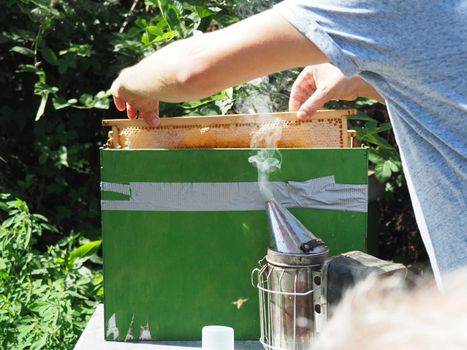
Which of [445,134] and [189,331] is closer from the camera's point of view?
[445,134]

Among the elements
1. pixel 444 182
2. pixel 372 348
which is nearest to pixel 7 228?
pixel 444 182

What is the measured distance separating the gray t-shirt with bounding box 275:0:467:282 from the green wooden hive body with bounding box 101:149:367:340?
1.36 feet

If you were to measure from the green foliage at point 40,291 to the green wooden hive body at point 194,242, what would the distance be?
631 mm

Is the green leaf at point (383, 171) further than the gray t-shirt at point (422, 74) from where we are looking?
Yes

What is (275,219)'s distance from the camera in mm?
1424

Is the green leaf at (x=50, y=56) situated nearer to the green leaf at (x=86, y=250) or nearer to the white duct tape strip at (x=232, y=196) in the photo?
the green leaf at (x=86, y=250)

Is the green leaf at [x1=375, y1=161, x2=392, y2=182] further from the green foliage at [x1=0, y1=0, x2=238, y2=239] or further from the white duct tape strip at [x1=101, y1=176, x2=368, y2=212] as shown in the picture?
the white duct tape strip at [x1=101, y1=176, x2=368, y2=212]

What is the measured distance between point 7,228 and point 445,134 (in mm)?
1869

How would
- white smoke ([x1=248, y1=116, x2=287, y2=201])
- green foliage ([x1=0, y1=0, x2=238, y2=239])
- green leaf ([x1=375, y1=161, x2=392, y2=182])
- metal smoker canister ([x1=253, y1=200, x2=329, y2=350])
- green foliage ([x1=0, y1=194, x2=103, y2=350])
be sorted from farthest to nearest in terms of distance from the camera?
green foliage ([x1=0, y1=0, x2=238, y2=239]), green leaf ([x1=375, y1=161, x2=392, y2=182]), green foliage ([x1=0, y1=194, x2=103, y2=350]), white smoke ([x1=248, y1=116, x2=287, y2=201]), metal smoker canister ([x1=253, y1=200, x2=329, y2=350])

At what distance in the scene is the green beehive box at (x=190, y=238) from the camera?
1.47 m

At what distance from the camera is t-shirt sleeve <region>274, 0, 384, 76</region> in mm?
969

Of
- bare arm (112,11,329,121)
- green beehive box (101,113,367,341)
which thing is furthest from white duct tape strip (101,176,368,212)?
bare arm (112,11,329,121)

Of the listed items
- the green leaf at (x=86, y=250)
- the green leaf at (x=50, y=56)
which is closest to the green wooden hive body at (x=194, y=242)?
the green leaf at (x=86, y=250)

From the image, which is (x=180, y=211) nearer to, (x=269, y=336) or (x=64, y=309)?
(x=269, y=336)
